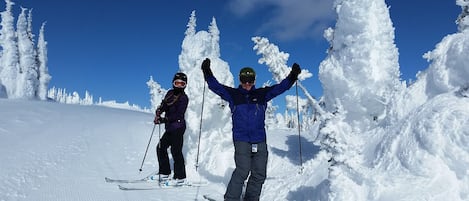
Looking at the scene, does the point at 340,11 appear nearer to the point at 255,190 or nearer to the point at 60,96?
the point at 255,190

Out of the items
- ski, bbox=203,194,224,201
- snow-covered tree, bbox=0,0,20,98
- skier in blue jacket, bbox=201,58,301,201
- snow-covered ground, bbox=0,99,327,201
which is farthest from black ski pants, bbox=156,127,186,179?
snow-covered tree, bbox=0,0,20,98

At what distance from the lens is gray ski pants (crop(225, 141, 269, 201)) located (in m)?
5.38

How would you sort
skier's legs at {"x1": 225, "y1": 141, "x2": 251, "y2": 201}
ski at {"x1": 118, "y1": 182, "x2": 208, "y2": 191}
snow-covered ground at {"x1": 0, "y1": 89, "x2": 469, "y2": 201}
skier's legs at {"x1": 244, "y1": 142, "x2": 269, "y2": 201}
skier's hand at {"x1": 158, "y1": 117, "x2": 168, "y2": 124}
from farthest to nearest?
skier's hand at {"x1": 158, "y1": 117, "x2": 168, "y2": 124} < ski at {"x1": 118, "y1": 182, "x2": 208, "y2": 191} < skier's legs at {"x1": 244, "y1": 142, "x2": 269, "y2": 201} < skier's legs at {"x1": 225, "y1": 141, "x2": 251, "y2": 201} < snow-covered ground at {"x1": 0, "y1": 89, "x2": 469, "y2": 201}

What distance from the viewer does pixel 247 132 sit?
539cm

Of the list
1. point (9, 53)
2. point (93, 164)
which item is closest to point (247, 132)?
point (93, 164)

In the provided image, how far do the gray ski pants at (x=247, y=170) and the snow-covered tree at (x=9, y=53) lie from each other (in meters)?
52.2

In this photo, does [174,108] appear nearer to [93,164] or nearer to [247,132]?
[93,164]

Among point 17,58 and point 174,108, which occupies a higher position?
point 17,58

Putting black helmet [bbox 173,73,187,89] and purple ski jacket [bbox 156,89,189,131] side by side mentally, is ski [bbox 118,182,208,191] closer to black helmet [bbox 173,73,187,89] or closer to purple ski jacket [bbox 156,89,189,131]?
purple ski jacket [bbox 156,89,189,131]

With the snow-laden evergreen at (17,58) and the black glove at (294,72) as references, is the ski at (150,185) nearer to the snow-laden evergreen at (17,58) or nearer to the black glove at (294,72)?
the black glove at (294,72)

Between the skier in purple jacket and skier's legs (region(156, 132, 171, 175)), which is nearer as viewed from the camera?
the skier in purple jacket

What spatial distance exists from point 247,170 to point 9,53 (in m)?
53.8

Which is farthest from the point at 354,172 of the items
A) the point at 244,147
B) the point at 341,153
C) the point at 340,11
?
the point at 340,11

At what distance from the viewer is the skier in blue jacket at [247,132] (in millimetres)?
5391
